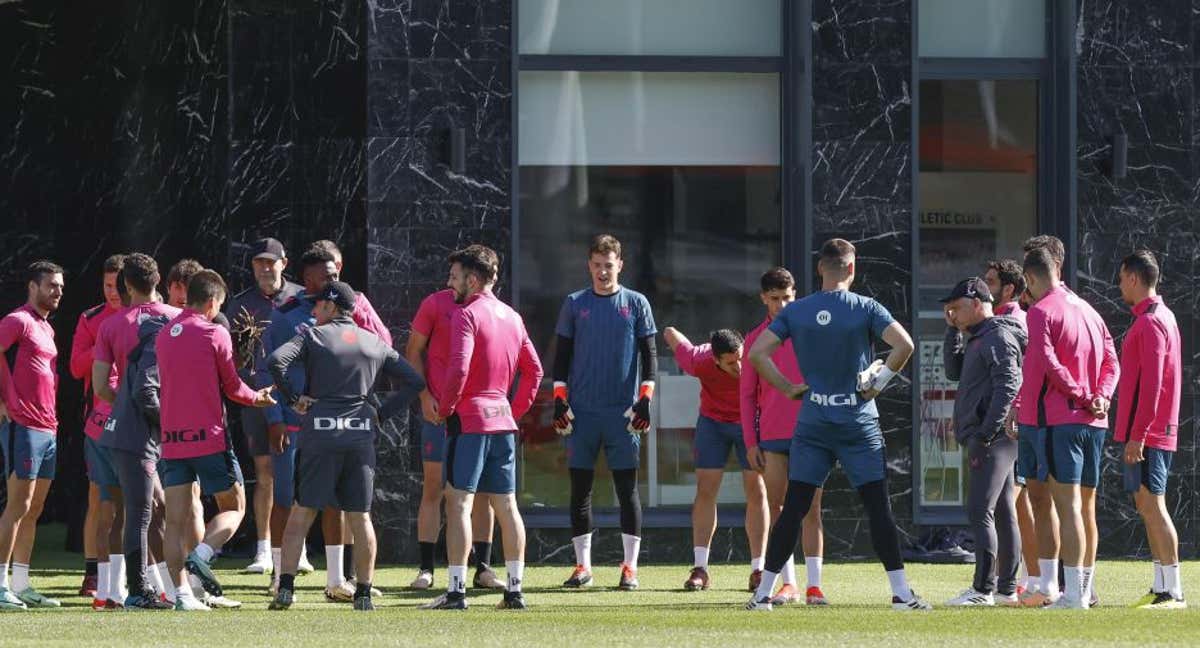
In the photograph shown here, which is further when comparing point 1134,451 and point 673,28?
point 673,28

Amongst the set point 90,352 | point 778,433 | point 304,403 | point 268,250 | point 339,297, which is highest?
point 268,250

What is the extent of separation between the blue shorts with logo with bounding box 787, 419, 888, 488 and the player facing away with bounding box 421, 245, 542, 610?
5.45 ft

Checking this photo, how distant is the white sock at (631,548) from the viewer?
14.5 meters

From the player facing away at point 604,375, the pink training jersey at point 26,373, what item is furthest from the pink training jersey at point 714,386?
the pink training jersey at point 26,373

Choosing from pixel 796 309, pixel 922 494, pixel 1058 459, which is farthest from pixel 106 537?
pixel 922 494

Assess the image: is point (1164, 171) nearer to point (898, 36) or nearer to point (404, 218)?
point (898, 36)

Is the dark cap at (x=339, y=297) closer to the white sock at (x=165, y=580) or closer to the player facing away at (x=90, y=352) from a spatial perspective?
the white sock at (x=165, y=580)

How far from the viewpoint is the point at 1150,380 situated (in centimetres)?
1283

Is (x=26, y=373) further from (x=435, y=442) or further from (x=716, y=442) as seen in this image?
(x=716, y=442)

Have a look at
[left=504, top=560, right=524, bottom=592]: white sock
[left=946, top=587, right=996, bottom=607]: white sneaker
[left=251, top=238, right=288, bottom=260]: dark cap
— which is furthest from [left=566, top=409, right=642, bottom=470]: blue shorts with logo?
[left=946, top=587, right=996, bottom=607]: white sneaker

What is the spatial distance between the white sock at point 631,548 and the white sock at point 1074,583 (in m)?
3.07

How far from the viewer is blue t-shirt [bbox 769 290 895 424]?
1197cm

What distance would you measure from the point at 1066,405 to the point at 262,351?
15.7ft

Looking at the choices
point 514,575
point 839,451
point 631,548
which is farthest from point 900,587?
point 631,548
